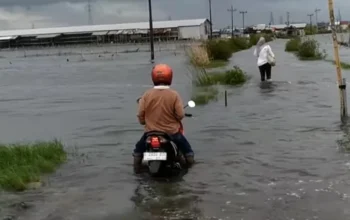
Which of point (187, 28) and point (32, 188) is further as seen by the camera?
point (187, 28)

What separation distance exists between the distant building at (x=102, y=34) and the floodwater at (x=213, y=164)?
108 m

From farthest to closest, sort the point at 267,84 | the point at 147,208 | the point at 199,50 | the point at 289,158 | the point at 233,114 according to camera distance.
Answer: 1. the point at 199,50
2. the point at 267,84
3. the point at 233,114
4. the point at 289,158
5. the point at 147,208

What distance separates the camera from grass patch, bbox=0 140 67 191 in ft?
28.9

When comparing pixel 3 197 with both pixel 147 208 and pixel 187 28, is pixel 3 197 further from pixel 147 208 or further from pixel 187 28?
pixel 187 28

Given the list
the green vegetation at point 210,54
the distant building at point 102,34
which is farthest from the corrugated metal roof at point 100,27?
the green vegetation at point 210,54

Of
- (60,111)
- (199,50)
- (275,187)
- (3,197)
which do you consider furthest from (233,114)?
(199,50)

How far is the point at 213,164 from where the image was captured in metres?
10.1

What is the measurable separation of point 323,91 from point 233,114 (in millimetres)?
5944

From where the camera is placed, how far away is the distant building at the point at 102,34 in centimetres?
12862

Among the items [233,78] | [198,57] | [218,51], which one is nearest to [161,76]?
[233,78]

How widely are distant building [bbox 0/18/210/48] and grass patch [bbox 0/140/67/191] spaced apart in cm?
11349

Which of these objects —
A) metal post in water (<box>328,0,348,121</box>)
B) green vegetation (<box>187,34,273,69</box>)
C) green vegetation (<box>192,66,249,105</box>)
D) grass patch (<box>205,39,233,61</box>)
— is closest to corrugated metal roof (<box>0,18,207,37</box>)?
green vegetation (<box>187,34,273,69</box>)

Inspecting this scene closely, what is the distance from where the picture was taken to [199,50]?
34.4 m

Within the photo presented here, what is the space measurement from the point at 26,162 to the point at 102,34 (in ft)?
422
